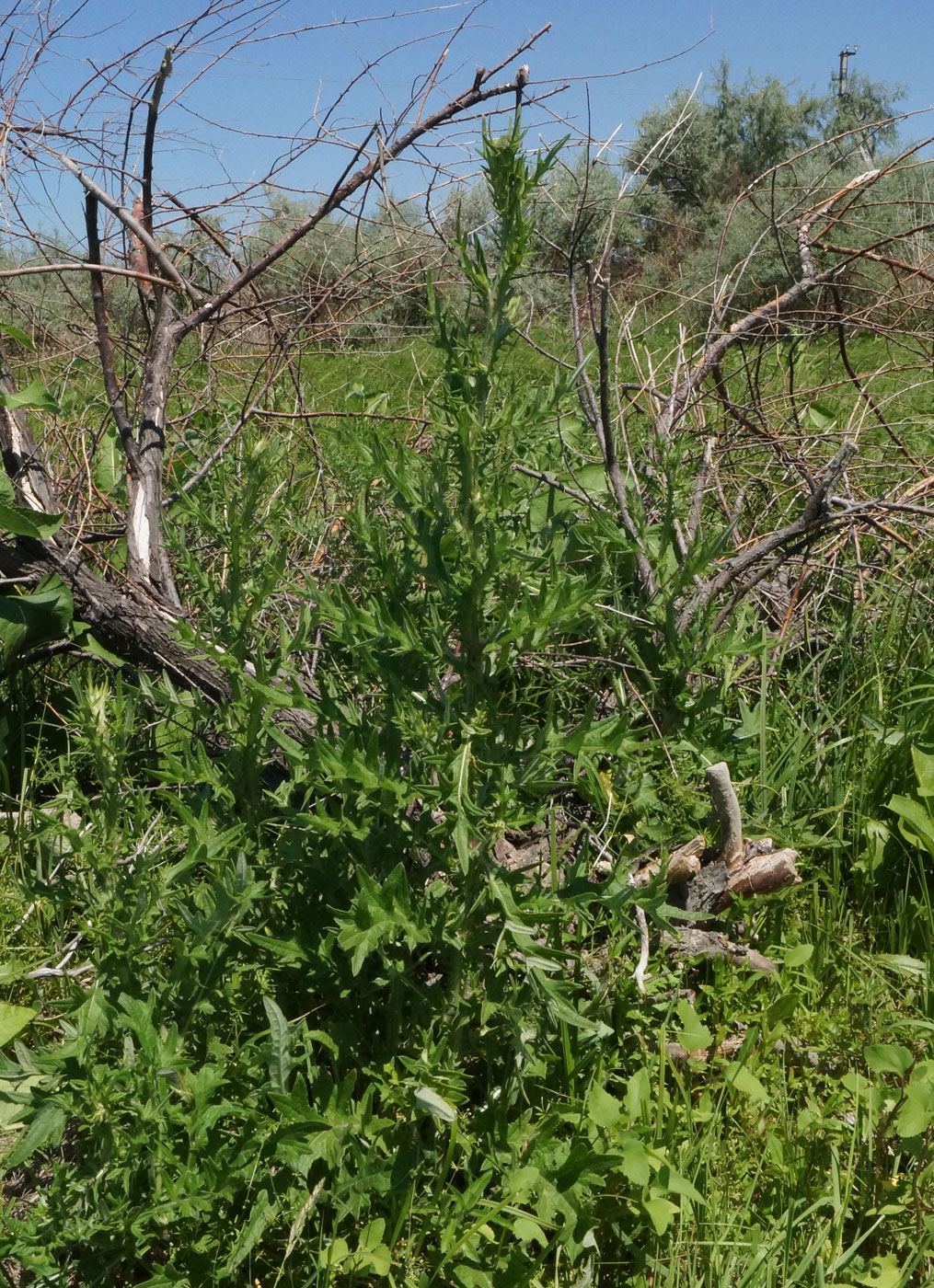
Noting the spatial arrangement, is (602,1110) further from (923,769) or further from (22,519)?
(22,519)

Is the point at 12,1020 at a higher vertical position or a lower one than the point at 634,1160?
higher

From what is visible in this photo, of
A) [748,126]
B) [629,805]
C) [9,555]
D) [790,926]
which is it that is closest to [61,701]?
[9,555]

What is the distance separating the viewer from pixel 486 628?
5.39ft

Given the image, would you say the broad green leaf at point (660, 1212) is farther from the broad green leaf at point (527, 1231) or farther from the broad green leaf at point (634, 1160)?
the broad green leaf at point (527, 1231)

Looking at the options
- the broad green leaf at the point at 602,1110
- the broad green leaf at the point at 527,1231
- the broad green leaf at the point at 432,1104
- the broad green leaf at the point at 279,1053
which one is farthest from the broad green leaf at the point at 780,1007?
the broad green leaf at the point at 279,1053

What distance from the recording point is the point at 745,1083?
1897mm

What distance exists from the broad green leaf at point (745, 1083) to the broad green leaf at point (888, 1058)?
0.64ft

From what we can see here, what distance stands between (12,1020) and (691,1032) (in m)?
1.23

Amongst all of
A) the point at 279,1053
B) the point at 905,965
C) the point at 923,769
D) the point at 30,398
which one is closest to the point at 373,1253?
the point at 279,1053

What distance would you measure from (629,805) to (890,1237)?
87cm

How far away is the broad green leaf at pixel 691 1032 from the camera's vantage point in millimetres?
1940

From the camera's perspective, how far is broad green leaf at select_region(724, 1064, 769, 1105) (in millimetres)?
1890

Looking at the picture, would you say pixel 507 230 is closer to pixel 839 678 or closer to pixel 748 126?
pixel 839 678

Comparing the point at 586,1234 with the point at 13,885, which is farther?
→ the point at 13,885
